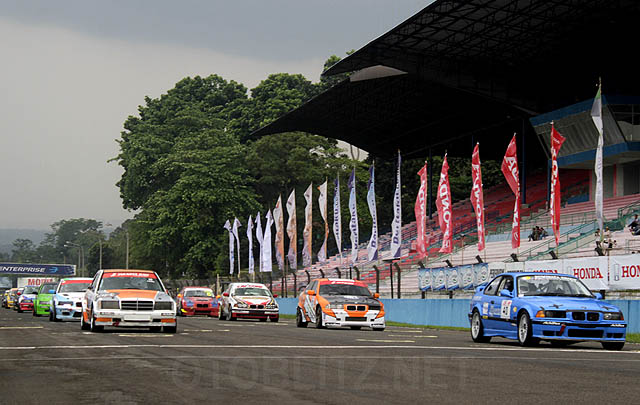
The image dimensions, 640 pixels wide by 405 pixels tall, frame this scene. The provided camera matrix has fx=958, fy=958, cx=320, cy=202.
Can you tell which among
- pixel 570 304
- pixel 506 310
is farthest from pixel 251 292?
pixel 570 304

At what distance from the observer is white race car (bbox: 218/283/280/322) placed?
3569 cm

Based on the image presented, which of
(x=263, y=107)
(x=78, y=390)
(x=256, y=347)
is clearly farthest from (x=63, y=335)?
(x=263, y=107)

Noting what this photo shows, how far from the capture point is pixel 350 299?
90.4ft

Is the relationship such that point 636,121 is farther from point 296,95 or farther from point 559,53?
point 296,95

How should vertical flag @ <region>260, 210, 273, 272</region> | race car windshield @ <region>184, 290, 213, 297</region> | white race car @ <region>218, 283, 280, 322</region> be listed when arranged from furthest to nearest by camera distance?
vertical flag @ <region>260, 210, 273, 272</region> < race car windshield @ <region>184, 290, 213, 297</region> < white race car @ <region>218, 283, 280, 322</region>

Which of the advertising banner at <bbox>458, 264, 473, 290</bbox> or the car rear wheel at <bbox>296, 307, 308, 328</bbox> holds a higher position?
the advertising banner at <bbox>458, 264, 473, 290</bbox>

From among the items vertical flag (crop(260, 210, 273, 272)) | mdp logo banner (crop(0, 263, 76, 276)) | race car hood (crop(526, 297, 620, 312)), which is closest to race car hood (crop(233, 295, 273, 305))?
race car hood (crop(526, 297, 620, 312))

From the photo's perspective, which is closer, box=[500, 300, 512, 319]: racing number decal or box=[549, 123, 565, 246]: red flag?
box=[500, 300, 512, 319]: racing number decal

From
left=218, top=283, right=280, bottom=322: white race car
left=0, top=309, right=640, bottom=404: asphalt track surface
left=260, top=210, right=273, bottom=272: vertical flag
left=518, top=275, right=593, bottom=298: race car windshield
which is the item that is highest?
left=260, top=210, right=273, bottom=272: vertical flag

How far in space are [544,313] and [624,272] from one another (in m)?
6.98

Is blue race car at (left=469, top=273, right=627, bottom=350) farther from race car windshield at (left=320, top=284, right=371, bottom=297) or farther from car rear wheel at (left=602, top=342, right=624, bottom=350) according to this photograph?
race car windshield at (left=320, top=284, right=371, bottom=297)

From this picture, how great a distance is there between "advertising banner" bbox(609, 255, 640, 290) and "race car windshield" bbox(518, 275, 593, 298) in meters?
4.49

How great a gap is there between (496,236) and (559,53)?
1033 centimetres

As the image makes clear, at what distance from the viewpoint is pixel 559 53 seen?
4928 centimetres
